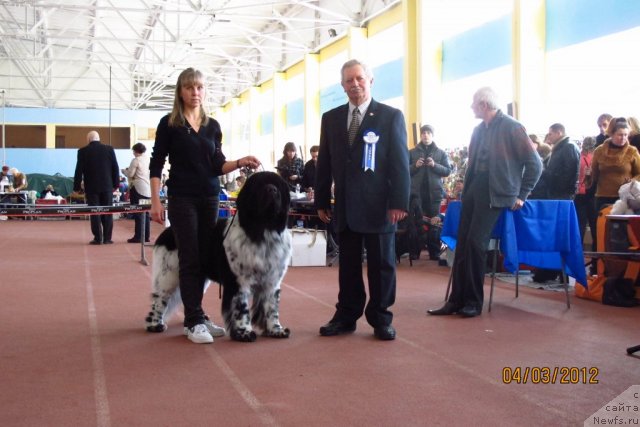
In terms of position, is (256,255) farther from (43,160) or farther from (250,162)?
(43,160)

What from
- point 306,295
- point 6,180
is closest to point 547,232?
point 306,295

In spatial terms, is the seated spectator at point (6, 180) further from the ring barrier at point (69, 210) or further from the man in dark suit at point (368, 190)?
the man in dark suit at point (368, 190)

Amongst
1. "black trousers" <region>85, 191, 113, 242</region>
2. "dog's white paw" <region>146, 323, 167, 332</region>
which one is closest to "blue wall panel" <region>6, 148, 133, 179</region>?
"black trousers" <region>85, 191, 113, 242</region>

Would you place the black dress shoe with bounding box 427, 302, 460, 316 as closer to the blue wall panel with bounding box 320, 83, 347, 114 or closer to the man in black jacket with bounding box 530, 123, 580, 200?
the man in black jacket with bounding box 530, 123, 580, 200

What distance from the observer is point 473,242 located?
18.2 feet

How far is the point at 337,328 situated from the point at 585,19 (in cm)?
775

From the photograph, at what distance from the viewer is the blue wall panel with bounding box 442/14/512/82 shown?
12.5m

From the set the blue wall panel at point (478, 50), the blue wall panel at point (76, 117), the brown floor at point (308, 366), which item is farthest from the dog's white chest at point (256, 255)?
the blue wall panel at point (76, 117)

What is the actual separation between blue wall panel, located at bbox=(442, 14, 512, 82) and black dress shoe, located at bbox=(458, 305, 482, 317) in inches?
310

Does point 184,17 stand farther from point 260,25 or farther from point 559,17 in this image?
point 559,17

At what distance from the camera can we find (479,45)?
1332cm

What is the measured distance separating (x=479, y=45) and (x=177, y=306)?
33.1ft

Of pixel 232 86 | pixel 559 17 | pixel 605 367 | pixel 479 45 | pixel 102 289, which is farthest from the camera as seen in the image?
pixel 232 86

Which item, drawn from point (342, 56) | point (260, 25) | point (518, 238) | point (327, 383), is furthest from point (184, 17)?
point (327, 383)
